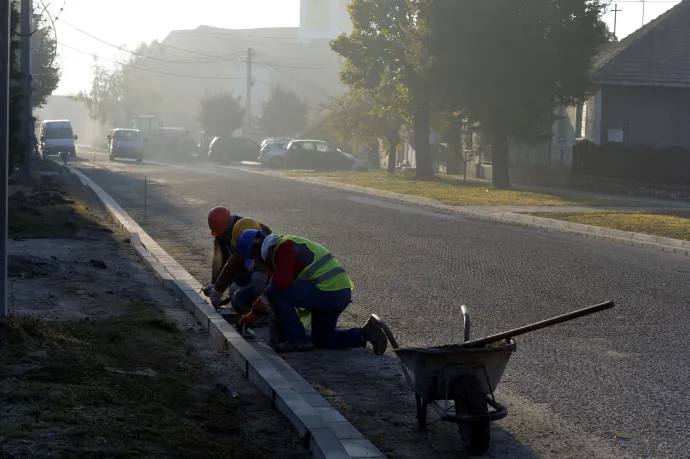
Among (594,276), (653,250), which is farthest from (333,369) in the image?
(653,250)

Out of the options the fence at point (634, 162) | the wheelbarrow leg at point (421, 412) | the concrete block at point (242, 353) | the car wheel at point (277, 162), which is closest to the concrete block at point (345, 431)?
the wheelbarrow leg at point (421, 412)

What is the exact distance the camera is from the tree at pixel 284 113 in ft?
270

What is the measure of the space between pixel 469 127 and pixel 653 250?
21332 millimetres

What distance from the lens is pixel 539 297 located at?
37.4 ft

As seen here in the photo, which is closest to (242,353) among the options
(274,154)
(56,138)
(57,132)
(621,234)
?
(621,234)

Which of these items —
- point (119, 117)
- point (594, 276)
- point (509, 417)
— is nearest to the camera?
point (509, 417)

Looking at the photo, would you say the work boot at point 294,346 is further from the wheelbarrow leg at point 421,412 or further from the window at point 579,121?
the window at point 579,121

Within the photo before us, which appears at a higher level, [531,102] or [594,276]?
[531,102]

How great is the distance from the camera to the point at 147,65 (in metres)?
128

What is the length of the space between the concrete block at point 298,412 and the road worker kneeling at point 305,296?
163 centimetres

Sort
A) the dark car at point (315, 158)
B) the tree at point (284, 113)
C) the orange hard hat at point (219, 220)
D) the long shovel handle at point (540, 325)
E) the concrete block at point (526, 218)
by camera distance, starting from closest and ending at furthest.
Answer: the long shovel handle at point (540, 325) < the orange hard hat at point (219, 220) < the concrete block at point (526, 218) < the dark car at point (315, 158) < the tree at point (284, 113)

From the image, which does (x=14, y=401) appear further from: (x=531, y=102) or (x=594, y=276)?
(x=531, y=102)

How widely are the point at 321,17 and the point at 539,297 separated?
141835 millimetres

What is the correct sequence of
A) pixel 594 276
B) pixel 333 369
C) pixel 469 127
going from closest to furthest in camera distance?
pixel 333 369 → pixel 594 276 → pixel 469 127
